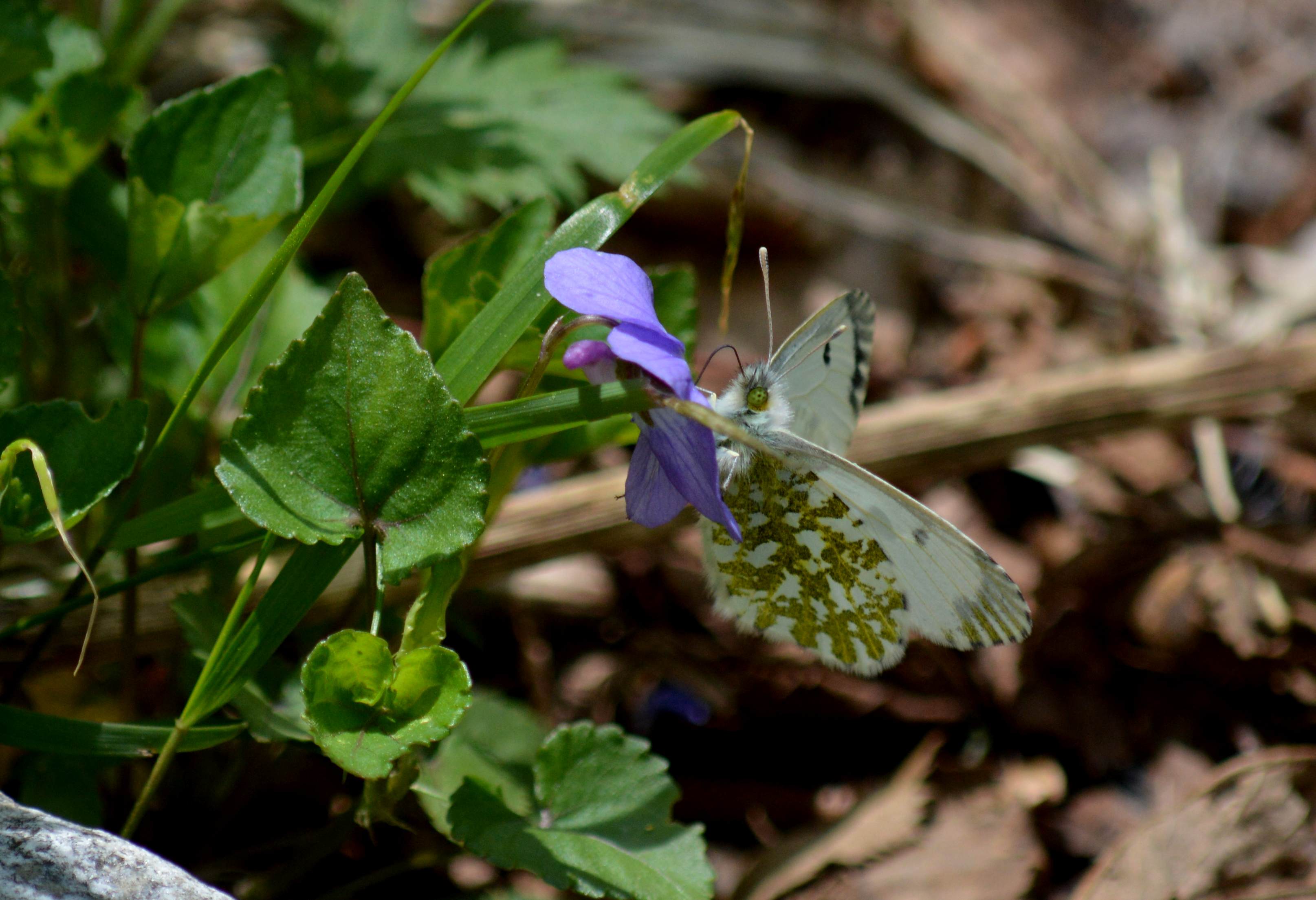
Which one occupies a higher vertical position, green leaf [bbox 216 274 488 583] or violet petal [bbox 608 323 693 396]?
violet petal [bbox 608 323 693 396]

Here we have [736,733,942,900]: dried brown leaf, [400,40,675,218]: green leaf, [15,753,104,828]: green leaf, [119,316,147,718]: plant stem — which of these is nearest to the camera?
[15,753,104,828]: green leaf

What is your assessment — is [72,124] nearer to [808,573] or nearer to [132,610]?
[132,610]

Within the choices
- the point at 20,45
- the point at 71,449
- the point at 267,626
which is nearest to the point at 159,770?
the point at 267,626

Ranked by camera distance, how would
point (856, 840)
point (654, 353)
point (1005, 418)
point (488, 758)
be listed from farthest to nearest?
point (1005, 418)
point (856, 840)
point (488, 758)
point (654, 353)

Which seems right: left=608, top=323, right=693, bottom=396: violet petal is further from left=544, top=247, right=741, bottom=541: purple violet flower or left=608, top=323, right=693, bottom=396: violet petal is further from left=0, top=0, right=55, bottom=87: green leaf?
→ left=0, top=0, right=55, bottom=87: green leaf

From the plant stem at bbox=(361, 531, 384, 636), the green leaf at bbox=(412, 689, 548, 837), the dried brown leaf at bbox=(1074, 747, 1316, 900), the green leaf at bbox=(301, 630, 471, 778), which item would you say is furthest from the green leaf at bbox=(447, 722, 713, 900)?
the dried brown leaf at bbox=(1074, 747, 1316, 900)

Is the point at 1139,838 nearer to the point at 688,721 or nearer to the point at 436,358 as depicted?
the point at 688,721

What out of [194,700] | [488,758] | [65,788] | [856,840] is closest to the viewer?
[194,700]
